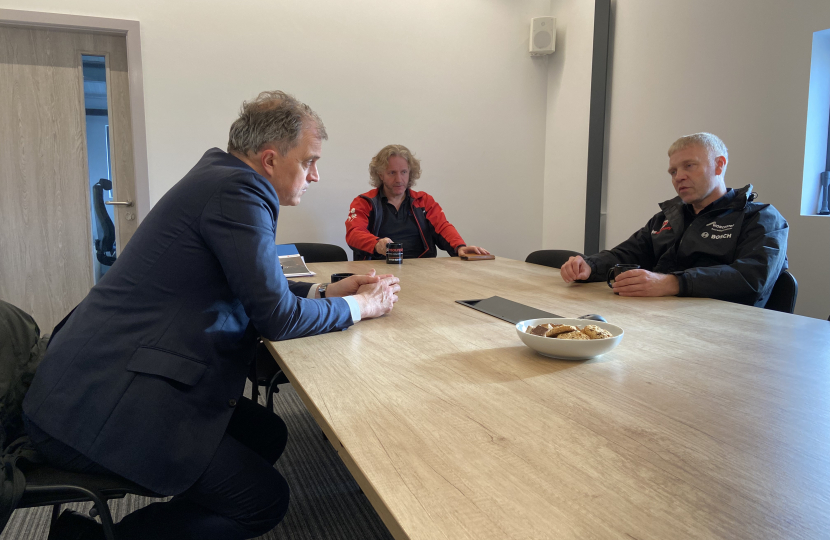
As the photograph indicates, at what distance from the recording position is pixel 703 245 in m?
2.23

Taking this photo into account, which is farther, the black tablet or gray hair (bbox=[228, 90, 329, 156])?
the black tablet

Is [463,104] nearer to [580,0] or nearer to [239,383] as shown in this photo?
[580,0]

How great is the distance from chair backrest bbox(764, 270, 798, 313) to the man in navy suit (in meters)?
1.69

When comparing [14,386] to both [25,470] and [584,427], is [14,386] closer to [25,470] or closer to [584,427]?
[25,470]

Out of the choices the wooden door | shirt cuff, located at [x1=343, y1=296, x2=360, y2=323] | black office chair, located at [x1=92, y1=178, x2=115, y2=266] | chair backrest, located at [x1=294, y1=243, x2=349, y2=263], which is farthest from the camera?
black office chair, located at [x1=92, y1=178, x2=115, y2=266]

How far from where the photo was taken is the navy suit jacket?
1117mm

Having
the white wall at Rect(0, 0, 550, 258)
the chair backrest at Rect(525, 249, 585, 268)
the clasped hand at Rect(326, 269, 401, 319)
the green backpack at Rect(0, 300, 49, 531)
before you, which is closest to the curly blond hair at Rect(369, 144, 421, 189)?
the white wall at Rect(0, 0, 550, 258)

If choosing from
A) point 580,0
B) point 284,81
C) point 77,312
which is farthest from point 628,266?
point 580,0

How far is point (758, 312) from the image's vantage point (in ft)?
5.39

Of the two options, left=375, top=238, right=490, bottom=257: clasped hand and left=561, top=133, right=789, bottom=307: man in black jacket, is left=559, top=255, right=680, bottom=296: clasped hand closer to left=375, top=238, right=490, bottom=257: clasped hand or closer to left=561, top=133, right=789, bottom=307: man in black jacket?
left=561, top=133, right=789, bottom=307: man in black jacket

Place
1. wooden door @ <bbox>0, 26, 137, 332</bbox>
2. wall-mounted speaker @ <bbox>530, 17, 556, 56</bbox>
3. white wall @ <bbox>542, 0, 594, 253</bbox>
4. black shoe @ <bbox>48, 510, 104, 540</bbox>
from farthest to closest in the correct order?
wall-mounted speaker @ <bbox>530, 17, 556, 56</bbox>, white wall @ <bbox>542, 0, 594, 253</bbox>, wooden door @ <bbox>0, 26, 137, 332</bbox>, black shoe @ <bbox>48, 510, 104, 540</bbox>

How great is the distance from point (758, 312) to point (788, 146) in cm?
204

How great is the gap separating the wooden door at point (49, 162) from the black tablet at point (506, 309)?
3.34 metres

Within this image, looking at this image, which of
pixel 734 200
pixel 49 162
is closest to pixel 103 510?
pixel 734 200
